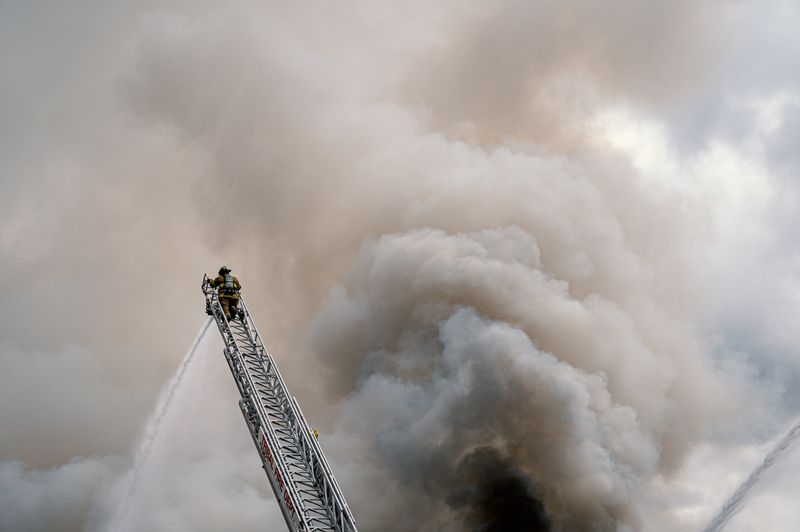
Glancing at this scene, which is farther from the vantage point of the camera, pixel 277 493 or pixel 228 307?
pixel 228 307

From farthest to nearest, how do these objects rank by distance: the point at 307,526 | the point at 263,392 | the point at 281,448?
1. the point at 263,392
2. the point at 281,448
3. the point at 307,526

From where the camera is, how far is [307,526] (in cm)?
4697

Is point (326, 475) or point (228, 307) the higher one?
point (228, 307)

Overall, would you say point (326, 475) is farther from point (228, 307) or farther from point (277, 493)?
point (228, 307)

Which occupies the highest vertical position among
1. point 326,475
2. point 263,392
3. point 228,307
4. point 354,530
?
point 228,307

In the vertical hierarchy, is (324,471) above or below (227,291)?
below

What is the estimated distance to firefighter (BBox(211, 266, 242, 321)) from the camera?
56.5 metres

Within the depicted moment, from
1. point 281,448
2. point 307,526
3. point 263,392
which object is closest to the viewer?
point 307,526

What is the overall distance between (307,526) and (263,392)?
9.51 metres

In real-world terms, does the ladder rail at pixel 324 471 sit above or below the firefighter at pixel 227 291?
below

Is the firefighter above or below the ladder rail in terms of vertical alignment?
above

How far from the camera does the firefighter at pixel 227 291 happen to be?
56500 mm

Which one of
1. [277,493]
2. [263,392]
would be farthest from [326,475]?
[263,392]

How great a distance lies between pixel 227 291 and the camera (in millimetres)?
56719
